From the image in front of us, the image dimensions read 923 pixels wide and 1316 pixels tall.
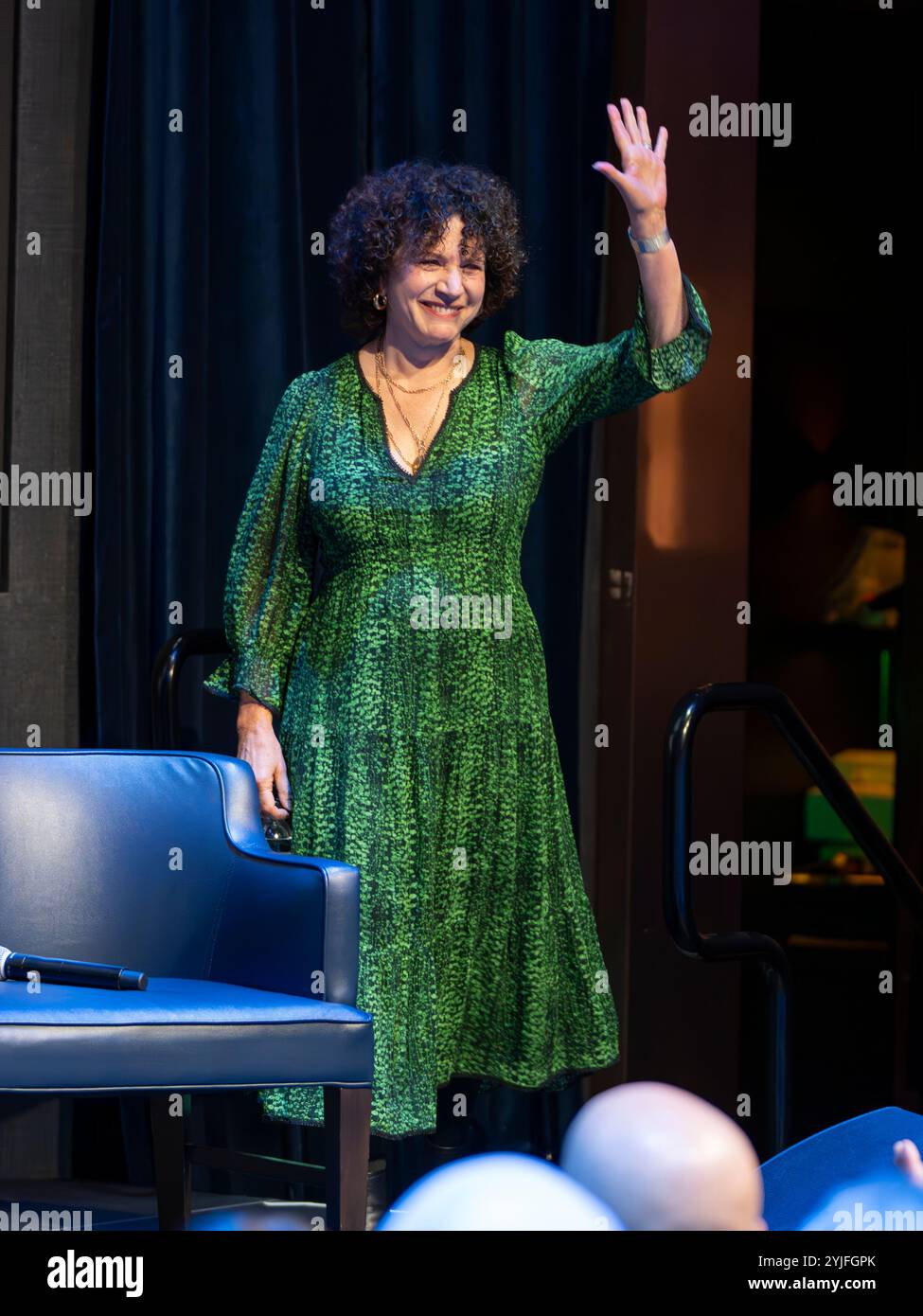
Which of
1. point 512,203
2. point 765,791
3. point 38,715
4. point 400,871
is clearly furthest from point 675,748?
point 765,791

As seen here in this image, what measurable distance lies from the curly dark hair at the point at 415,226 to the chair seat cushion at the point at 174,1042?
1.11 metres

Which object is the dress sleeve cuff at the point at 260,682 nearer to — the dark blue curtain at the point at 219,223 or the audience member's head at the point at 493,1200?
the dark blue curtain at the point at 219,223

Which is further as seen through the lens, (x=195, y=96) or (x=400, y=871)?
(x=195, y=96)

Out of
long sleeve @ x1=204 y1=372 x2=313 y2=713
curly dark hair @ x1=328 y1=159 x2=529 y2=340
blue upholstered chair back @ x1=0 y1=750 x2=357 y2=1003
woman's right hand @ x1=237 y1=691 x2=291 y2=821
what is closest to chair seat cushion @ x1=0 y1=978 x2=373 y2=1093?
blue upholstered chair back @ x1=0 y1=750 x2=357 y2=1003

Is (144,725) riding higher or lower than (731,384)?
lower

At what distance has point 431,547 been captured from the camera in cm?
246

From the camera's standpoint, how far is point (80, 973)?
2.13m

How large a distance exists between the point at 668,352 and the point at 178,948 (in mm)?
1115

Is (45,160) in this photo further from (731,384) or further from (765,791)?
(765,791)

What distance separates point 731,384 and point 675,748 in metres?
1.24

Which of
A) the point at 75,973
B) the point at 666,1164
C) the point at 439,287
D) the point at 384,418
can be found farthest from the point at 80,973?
the point at 666,1164

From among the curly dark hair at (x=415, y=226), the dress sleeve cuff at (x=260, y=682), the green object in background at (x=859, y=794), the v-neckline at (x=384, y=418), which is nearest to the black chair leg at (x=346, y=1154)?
the dress sleeve cuff at (x=260, y=682)

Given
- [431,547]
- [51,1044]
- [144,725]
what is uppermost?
[431,547]
